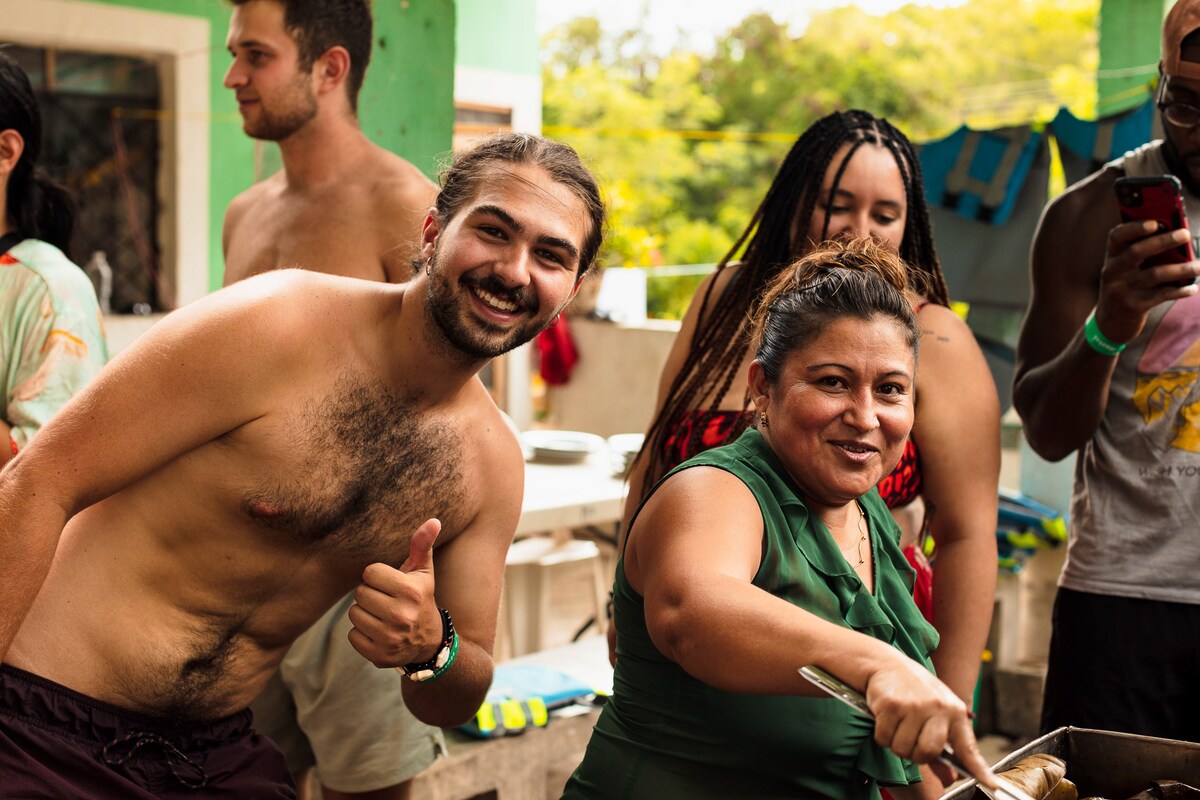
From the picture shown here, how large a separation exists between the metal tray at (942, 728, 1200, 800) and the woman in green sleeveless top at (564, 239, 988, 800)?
234mm

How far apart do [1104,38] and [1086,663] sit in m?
4.41

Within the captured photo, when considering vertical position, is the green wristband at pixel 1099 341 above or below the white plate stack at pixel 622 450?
above

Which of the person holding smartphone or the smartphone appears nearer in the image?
the smartphone

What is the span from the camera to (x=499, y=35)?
10.4m

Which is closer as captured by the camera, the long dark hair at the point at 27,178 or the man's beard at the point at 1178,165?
the man's beard at the point at 1178,165

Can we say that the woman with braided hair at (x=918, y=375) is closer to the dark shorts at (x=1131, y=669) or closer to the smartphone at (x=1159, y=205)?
the dark shorts at (x=1131, y=669)

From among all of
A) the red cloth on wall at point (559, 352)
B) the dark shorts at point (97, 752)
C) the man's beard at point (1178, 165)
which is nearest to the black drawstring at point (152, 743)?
the dark shorts at point (97, 752)

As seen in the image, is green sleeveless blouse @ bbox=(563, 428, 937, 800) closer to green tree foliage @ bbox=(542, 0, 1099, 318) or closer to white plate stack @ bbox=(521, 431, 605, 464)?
white plate stack @ bbox=(521, 431, 605, 464)

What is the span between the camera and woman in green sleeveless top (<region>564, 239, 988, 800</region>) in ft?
5.87

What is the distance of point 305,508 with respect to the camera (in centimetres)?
227

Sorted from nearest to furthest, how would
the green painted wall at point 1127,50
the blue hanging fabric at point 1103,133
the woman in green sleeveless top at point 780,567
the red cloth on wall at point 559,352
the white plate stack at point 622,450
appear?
A: the woman in green sleeveless top at point 780,567
the blue hanging fabric at point 1103,133
the white plate stack at point 622,450
the green painted wall at point 1127,50
the red cloth on wall at point 559,352

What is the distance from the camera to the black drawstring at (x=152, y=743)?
2.15 metres

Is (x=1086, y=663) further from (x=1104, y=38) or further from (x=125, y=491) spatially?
(x=1104, y=38)

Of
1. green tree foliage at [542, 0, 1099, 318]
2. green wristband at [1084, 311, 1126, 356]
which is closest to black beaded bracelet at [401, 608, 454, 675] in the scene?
green wristband at [1084, 311, 1126, 356]
